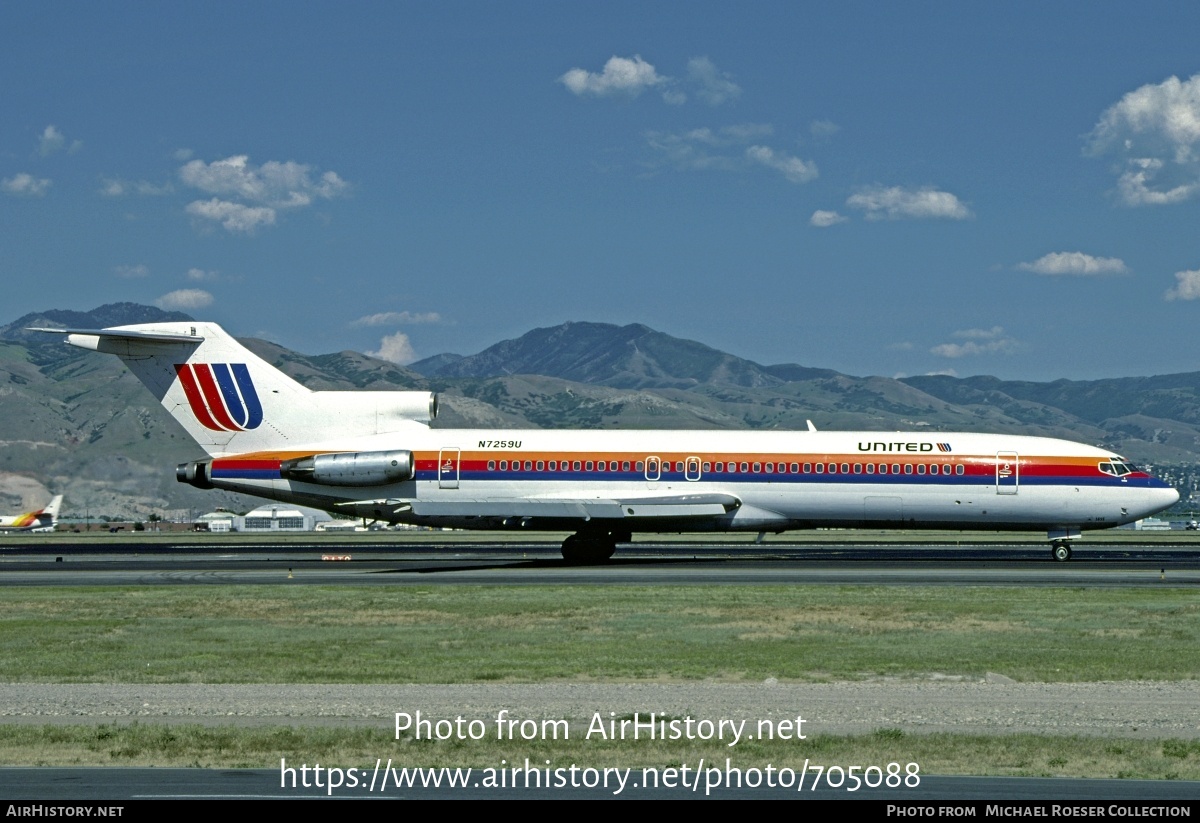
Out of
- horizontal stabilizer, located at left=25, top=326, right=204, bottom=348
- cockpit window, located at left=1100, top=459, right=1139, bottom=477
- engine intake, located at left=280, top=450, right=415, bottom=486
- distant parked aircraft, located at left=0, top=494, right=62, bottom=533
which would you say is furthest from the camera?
distant parked aircraft, located at left=0, top=494, right=62, bottom=533

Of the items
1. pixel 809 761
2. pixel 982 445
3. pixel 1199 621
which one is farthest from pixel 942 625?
pixel 982 445

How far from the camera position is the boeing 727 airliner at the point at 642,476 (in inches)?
1853

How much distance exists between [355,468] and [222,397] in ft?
19.3

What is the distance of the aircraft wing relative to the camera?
1804 inches

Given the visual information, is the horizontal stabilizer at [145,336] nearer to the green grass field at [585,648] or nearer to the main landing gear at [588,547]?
the green grass field at [585,648]

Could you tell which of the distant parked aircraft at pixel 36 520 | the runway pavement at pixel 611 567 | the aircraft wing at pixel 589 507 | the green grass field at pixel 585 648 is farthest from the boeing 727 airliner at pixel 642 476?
the distant parked aircraft at pixel 36 520

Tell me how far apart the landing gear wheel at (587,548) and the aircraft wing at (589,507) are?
1.95 meters

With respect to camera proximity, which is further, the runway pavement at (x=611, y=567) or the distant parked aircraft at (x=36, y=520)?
the distant parked aircraft at (x=36, y=520)

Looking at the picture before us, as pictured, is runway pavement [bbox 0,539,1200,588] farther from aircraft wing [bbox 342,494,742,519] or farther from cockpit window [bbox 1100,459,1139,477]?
cockpit window [bbox 1100,459,1139,477]

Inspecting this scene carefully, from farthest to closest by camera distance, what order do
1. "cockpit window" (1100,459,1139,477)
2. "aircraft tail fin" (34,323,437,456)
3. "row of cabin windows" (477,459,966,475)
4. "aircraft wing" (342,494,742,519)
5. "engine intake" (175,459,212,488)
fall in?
"aircraft tail fin" (34,323,437,456) → "engine intake" (175,459,212,488) → "cockpit window" (1100,459,1139,477) → "row of cabin windows" (477,459,966,475) → "aircraft wing" (342,494,742,519)

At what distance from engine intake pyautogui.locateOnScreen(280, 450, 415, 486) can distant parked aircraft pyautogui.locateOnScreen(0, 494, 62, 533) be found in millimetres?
74546

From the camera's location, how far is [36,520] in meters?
118

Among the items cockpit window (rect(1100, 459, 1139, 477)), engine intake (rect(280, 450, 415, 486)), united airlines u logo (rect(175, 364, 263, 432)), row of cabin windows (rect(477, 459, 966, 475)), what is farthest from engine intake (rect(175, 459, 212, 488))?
cockpit window (rect(1100, 459, 1139, 477))

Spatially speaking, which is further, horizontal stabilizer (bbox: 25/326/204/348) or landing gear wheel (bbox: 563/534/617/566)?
horizontal stabilizer (bbox: 25/326/204/348)
